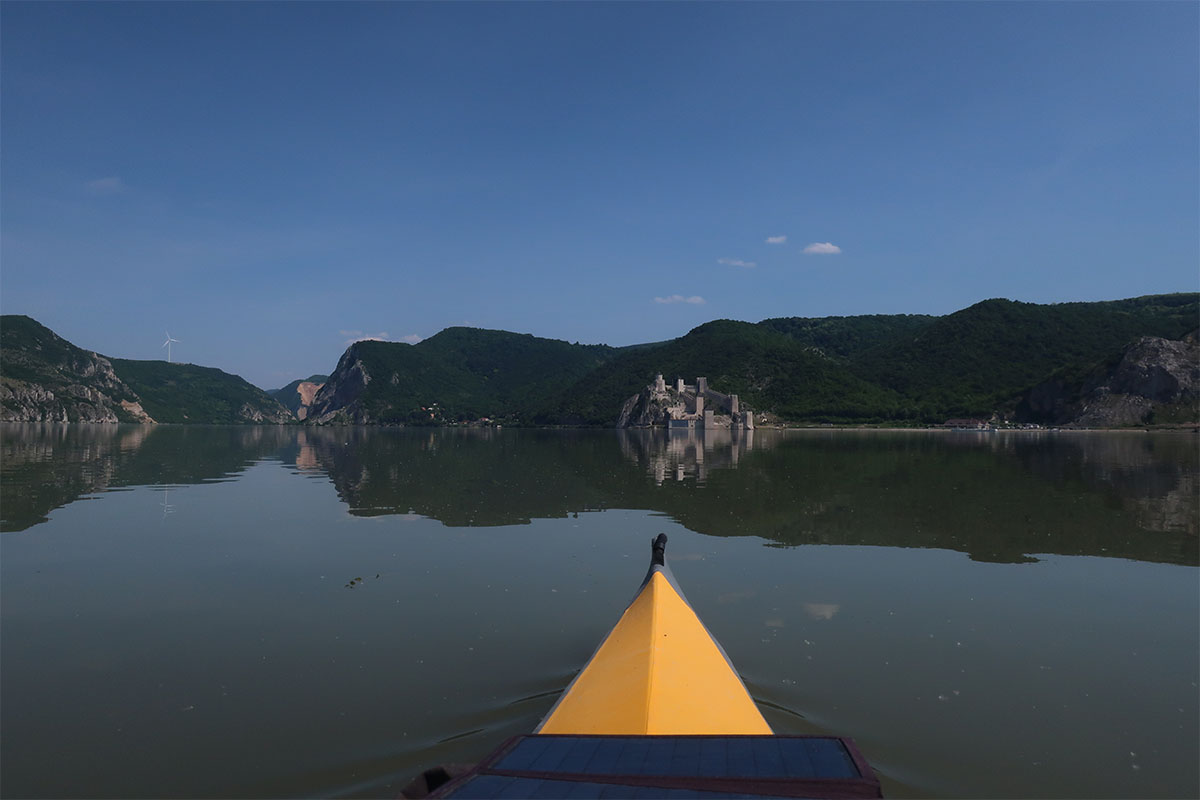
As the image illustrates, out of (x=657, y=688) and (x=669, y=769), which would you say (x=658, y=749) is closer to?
(x=669, y=769)

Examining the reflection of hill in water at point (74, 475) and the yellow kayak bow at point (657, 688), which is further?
the reflection of hill in water at point (74, 475)

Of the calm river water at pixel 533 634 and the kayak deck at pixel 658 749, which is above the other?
the kayak deck at pixel 658 749

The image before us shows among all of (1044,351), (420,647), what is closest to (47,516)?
(420,647)

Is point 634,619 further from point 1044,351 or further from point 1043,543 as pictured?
point 1044,351

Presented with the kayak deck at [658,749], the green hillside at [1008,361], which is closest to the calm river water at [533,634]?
the kayak deck at [658,749]

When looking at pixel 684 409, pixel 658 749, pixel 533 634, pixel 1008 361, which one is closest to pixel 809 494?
pixel 533 634

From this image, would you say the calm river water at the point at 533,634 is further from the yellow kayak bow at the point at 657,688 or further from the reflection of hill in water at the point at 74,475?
the yellow kayak bow at the point at 657,688

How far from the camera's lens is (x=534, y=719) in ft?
26.7

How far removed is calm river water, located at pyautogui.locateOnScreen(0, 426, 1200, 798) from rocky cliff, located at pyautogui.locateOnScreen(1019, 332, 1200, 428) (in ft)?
459

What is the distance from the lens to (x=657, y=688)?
283 inches

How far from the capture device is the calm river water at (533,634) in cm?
726

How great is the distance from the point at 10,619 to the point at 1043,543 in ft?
78.7

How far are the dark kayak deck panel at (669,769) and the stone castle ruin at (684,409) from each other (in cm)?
16103

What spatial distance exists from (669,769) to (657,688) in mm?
1900
